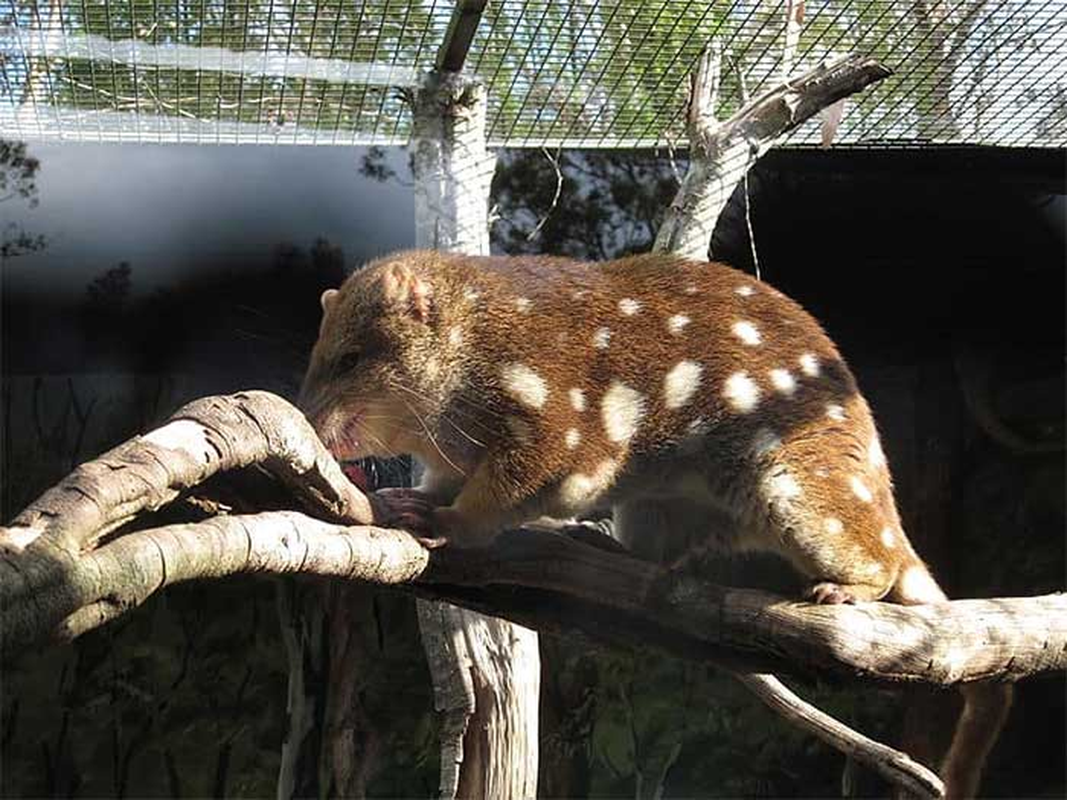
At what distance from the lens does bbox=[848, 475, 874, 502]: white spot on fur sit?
2.86 meters

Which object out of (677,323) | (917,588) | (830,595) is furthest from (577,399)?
(917,588)

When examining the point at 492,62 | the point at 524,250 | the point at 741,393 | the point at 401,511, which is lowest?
the point at 401,511

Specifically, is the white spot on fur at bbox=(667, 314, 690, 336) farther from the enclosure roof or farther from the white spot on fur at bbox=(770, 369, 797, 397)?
the enclosure roof

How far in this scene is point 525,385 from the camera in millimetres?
2848

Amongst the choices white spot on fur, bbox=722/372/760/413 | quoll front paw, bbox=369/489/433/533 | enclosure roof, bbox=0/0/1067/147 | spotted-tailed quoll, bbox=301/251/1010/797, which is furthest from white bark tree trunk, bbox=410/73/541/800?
enclosure roof, bbox=0/0/1067/147

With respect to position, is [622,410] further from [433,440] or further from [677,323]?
[433,440]

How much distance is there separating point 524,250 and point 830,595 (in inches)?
116

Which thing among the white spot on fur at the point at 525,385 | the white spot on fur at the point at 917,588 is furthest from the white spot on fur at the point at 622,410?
the white spot on fur at the point at 917,588

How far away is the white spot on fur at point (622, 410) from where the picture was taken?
2879mm

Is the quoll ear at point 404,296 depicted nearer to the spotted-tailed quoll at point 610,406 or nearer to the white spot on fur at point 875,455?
the spotted-tailed quoll at point 610,406

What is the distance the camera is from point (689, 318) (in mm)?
3000

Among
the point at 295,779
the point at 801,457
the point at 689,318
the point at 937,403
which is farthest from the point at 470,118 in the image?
the point at 937,403

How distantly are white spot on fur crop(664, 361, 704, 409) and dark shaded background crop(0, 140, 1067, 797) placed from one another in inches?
59.7

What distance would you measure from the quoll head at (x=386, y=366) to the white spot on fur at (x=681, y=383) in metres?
0.48
